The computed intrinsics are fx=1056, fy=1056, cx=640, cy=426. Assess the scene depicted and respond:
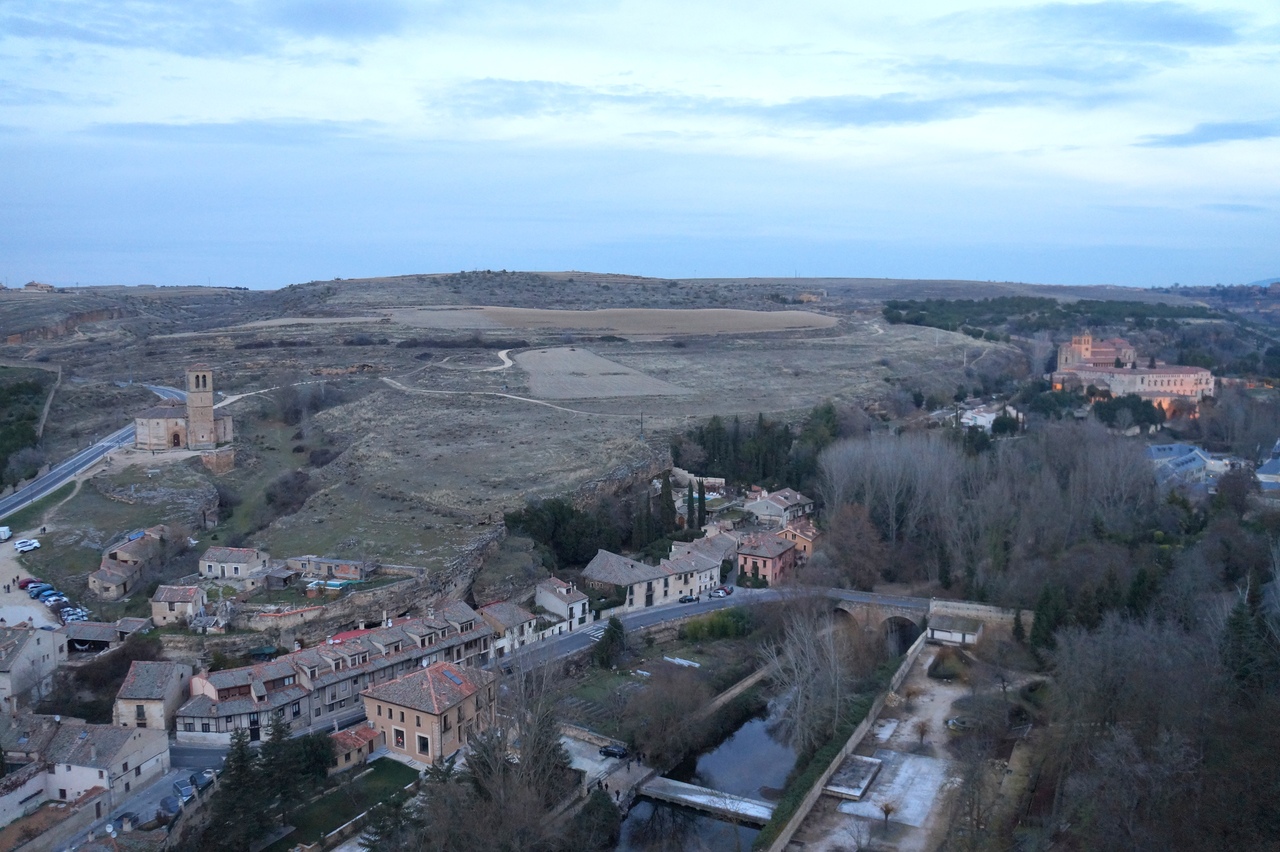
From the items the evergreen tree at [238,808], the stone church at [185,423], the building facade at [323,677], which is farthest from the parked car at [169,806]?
the stone church at [185,423]

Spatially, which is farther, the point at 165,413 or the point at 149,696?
the point at 165,413

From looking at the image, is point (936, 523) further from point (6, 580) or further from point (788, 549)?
point (6, 580)

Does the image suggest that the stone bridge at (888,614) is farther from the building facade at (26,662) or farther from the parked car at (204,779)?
the building facade at (26,662)

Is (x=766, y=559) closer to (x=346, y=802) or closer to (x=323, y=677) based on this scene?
(x=323, y=677)

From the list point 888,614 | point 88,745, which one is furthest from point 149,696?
point 888,614

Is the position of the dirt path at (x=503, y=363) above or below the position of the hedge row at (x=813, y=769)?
above

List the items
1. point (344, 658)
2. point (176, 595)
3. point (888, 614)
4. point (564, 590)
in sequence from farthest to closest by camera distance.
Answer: point (888, 614) → point (564, 590) → point (176, 595) → point (344, 658)

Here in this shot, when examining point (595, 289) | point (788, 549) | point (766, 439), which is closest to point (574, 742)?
point (788, 549)
